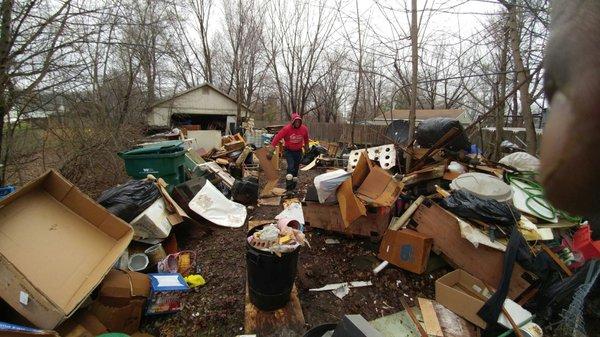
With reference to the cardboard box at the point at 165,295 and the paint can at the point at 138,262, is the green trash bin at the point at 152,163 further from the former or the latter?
the cardboard box at the point at 165,295

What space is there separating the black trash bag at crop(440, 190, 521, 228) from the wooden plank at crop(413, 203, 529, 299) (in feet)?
0.49

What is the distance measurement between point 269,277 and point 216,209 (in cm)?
239

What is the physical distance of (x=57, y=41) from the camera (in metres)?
4.96

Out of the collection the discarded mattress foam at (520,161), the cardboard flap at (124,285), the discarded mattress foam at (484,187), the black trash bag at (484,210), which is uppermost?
the discarded mattress foam at (520,161)

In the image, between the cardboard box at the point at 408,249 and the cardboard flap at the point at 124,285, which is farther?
the cardboard box at the point at 408,249

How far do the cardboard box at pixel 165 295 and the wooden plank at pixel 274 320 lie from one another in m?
0.72

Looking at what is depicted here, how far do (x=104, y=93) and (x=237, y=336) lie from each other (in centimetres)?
1026

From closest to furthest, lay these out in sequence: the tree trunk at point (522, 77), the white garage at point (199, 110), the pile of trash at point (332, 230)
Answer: the pile of trash at point (332, 230)
the tree trunk at point (522, 77)
the white garage at point (199, 110)

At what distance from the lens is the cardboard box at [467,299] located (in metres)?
2.88

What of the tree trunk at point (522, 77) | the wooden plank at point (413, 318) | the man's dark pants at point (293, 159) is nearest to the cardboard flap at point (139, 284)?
the wooden plank at point (413, 318)

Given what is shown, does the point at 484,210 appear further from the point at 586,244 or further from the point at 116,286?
the point at 116,286

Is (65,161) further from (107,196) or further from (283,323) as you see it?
(283,323)

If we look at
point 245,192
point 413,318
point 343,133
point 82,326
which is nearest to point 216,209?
point 245,192

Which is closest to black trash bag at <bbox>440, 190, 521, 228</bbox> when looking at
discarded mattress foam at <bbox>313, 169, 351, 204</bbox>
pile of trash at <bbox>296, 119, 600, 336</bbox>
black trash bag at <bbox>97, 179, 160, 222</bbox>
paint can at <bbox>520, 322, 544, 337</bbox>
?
pile of trash at <bbox>296, 119, 600, 336</bbox>
